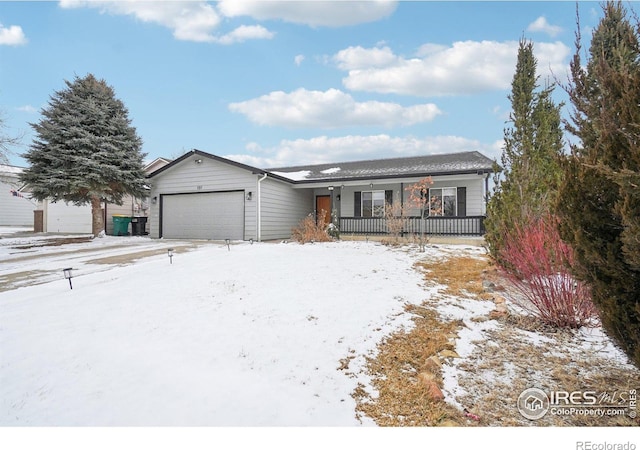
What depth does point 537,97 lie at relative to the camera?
7453 millimetres

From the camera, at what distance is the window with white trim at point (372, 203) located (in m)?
13.6

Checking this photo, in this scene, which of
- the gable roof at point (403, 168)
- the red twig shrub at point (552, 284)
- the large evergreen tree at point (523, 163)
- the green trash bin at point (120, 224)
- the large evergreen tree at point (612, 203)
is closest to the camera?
the large evergreen tree at point (612, 203)

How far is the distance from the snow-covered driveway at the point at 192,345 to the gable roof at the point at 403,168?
7.19 m

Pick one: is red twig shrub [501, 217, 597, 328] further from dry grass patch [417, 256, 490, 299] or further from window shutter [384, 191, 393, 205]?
window shutter [384, 191, 393, 205]

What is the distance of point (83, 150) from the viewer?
1184 cm

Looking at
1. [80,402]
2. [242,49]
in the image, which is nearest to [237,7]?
[242,49]

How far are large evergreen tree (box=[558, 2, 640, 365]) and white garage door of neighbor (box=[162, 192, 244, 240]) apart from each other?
36.4 feet

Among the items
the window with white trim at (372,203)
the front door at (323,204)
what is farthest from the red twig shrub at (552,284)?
the front door at (323,204)

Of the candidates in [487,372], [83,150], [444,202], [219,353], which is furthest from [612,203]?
[83,150]

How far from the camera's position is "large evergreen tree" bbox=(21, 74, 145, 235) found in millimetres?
11703

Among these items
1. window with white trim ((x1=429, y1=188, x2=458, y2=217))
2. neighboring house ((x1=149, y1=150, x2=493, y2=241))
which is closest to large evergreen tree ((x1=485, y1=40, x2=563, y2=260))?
neighboring house ((x1=149, y1=150, x2=493, y2=241))

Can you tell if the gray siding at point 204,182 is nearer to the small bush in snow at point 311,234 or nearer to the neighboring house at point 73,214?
the small bush in snow at point 311,234

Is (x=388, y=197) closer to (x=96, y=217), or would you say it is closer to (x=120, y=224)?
(x=96, y=217)
